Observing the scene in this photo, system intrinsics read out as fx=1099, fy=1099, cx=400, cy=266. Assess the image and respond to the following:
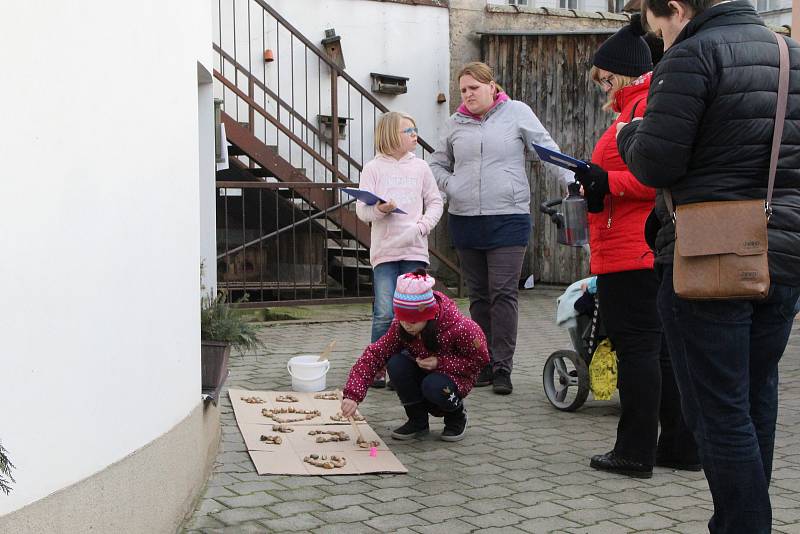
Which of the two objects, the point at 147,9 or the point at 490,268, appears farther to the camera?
the point at 490,268

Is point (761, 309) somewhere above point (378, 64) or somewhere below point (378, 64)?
below

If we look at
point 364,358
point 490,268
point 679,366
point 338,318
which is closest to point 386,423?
point 364,358

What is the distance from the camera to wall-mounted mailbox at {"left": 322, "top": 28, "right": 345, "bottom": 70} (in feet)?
40.6

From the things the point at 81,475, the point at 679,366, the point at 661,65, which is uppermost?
the point at 661,65

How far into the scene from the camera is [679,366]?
10.9 ft

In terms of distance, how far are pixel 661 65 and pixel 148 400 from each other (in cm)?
197

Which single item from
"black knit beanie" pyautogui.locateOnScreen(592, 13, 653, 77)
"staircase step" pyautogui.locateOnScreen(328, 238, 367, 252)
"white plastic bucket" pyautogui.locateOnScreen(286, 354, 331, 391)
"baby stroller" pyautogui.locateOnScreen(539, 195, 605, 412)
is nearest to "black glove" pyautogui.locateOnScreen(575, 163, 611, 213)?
"black knit beanie" pyautogui.locateOnScreen(592, 13, 653, 77)

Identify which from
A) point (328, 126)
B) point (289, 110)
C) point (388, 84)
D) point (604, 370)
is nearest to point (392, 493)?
point (604, 370)

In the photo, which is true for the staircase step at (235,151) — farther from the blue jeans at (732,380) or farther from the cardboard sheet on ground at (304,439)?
the blue jeans at (732,380)

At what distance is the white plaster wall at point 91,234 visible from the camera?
269 centimetres

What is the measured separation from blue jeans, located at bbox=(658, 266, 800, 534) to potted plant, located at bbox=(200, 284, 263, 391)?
7.81ft

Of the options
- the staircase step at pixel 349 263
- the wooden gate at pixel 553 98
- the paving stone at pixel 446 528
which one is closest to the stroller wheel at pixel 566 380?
the paving stone at pixel 446 528

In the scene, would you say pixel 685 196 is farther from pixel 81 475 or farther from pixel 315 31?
pixel 315 31

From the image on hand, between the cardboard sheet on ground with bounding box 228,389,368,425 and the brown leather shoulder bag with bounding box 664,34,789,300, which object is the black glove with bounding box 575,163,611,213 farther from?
the cardboard sheet on ground with bounding box 228,389,368,425
